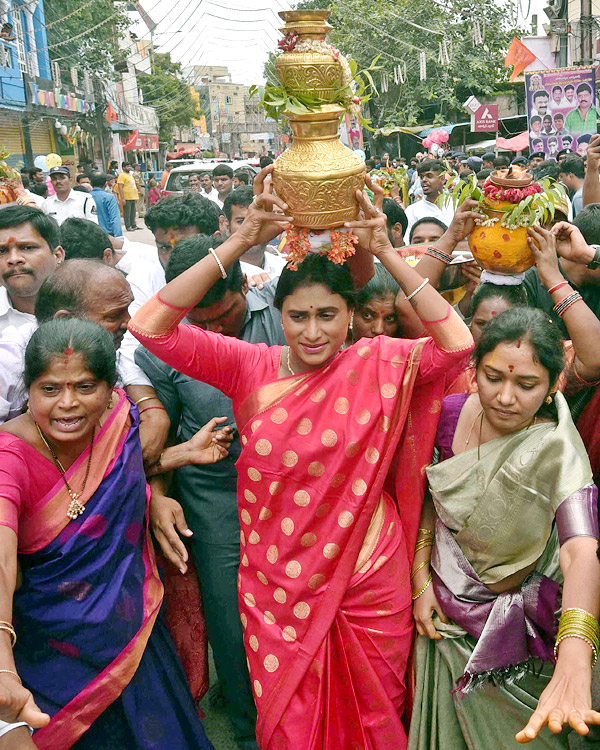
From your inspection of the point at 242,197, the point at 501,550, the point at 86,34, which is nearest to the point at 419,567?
the point at 501,550

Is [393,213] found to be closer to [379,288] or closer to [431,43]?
[379,288]

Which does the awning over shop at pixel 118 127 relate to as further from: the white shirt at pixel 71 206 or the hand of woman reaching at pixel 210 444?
the hand of woman reaching at pixel 210 444

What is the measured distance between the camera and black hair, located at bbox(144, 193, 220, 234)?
4.68 meters

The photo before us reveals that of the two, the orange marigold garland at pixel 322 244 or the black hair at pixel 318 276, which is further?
the black hair at pixel 318 276

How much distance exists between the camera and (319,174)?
7.11ft

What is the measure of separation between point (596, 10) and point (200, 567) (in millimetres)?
27009

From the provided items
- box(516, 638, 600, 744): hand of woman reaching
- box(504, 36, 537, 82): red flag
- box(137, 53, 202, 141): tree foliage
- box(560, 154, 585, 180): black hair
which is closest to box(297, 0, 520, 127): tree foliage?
box(504, 36, 537, 82): red flag

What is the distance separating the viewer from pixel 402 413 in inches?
97.6

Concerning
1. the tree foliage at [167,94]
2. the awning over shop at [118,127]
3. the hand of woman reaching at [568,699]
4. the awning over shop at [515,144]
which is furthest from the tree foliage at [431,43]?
the hand of woman reaching at [568,699]

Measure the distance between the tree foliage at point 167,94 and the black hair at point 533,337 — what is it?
47089mm

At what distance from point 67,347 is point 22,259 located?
5.35 feet

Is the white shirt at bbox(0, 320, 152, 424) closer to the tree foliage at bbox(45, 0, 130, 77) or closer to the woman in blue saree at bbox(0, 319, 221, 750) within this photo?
the woman in blue saree at bbox(0, 319, 221, 750)

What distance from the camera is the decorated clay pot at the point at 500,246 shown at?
268 cm

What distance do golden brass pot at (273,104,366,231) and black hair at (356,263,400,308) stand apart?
2.34ft
